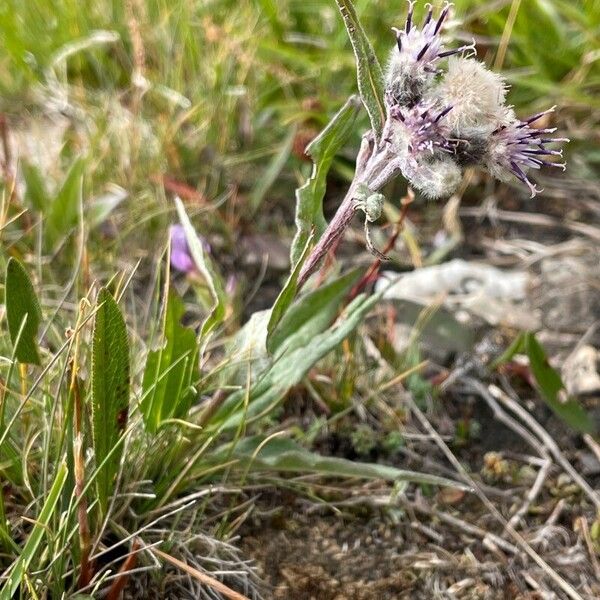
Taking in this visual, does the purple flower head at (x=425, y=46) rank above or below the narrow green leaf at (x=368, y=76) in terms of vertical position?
above

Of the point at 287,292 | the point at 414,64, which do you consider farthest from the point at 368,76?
the point at 287,292

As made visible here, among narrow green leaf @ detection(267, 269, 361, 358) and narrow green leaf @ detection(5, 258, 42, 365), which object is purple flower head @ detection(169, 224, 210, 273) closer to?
narrow green leaf @ detection(267, 269, 361, 358)

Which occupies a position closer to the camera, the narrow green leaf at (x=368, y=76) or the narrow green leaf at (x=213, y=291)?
the narrow green leaf at (x=368, y=76)

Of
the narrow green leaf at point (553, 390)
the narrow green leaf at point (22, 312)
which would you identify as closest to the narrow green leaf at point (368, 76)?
the narrow green leaf at point (22, 312)

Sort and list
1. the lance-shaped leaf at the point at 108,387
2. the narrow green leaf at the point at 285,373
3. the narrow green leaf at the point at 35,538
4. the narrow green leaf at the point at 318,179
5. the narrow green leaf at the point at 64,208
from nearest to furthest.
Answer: the narrow green leaf at the point at 35,538
the lance-shaped leaf at the point at 108,387
the narrow green leaf at the point at 318,179
the narrow green leaf at the point at 285,373
the narrow green leaf at the point at 64,208

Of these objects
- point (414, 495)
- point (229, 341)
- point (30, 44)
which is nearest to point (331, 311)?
point (229, 341)

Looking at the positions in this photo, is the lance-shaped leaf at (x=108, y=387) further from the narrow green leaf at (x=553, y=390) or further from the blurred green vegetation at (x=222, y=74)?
the blurred green vegetation at (x=222, y=74)
